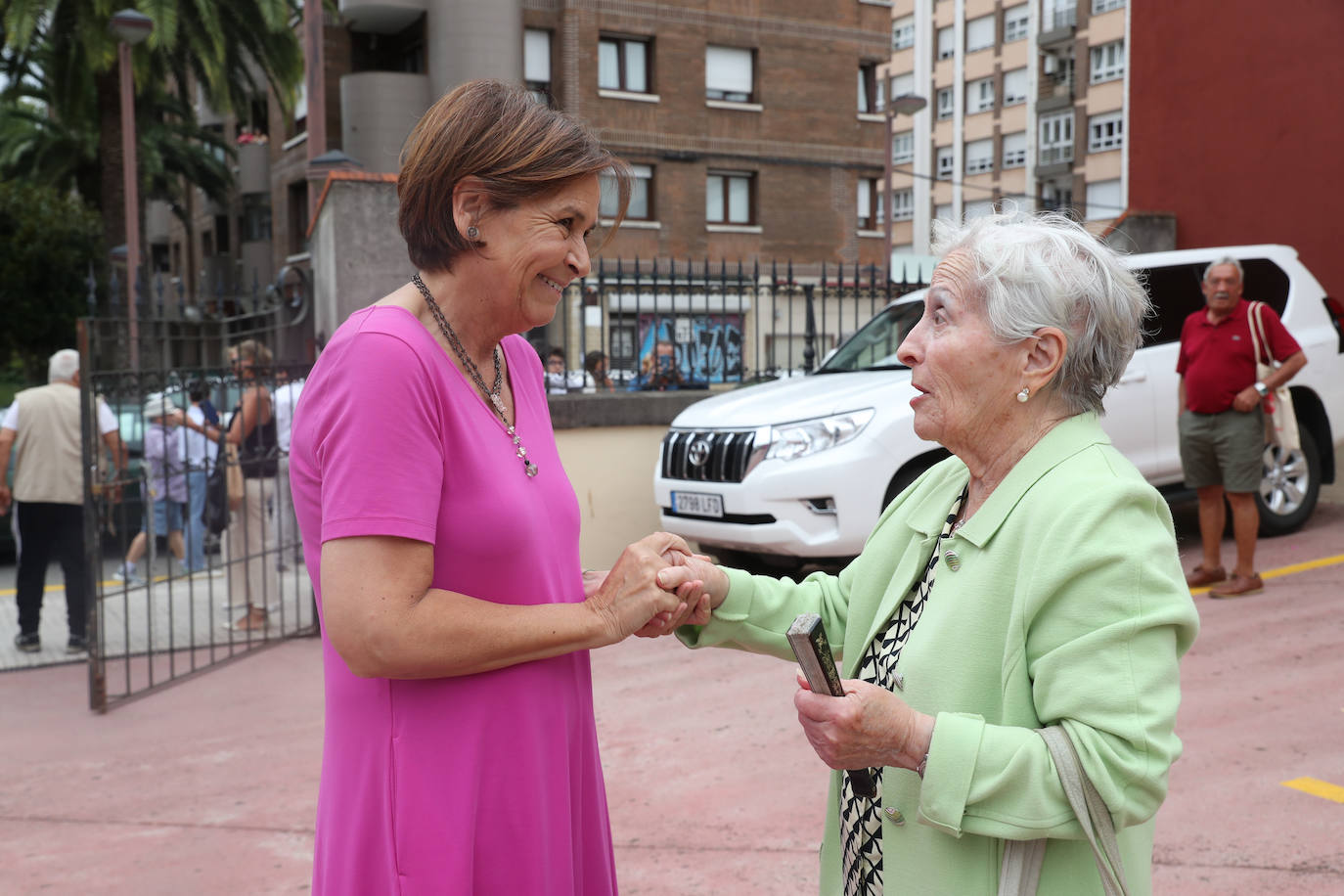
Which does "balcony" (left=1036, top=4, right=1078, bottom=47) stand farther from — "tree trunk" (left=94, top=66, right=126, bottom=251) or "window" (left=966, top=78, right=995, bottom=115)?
"tree trunk" (left=94, top=66, right=126, bottom=251)

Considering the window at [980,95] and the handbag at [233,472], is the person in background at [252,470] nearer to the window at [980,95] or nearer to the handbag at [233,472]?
the handbag at [233,472]

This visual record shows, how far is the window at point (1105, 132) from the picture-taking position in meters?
51.4

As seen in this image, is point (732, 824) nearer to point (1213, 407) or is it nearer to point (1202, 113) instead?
point (1213, 407)

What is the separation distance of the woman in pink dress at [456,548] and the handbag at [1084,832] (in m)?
0.67

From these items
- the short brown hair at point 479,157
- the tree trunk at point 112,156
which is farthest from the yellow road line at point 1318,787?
the tree trunk at point 112,156

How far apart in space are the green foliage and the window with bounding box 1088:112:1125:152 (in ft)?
134

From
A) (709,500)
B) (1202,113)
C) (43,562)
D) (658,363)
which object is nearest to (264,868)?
(709,500)

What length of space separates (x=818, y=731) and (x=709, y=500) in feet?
18.2

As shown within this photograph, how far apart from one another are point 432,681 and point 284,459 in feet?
19.6

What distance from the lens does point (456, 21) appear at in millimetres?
22547

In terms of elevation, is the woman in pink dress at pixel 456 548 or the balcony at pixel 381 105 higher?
the balcony at pixel 381 105

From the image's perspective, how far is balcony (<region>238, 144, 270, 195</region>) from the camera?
113 ft

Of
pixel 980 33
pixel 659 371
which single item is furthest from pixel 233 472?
pixel 980 33

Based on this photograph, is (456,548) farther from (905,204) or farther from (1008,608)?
(905,204)
